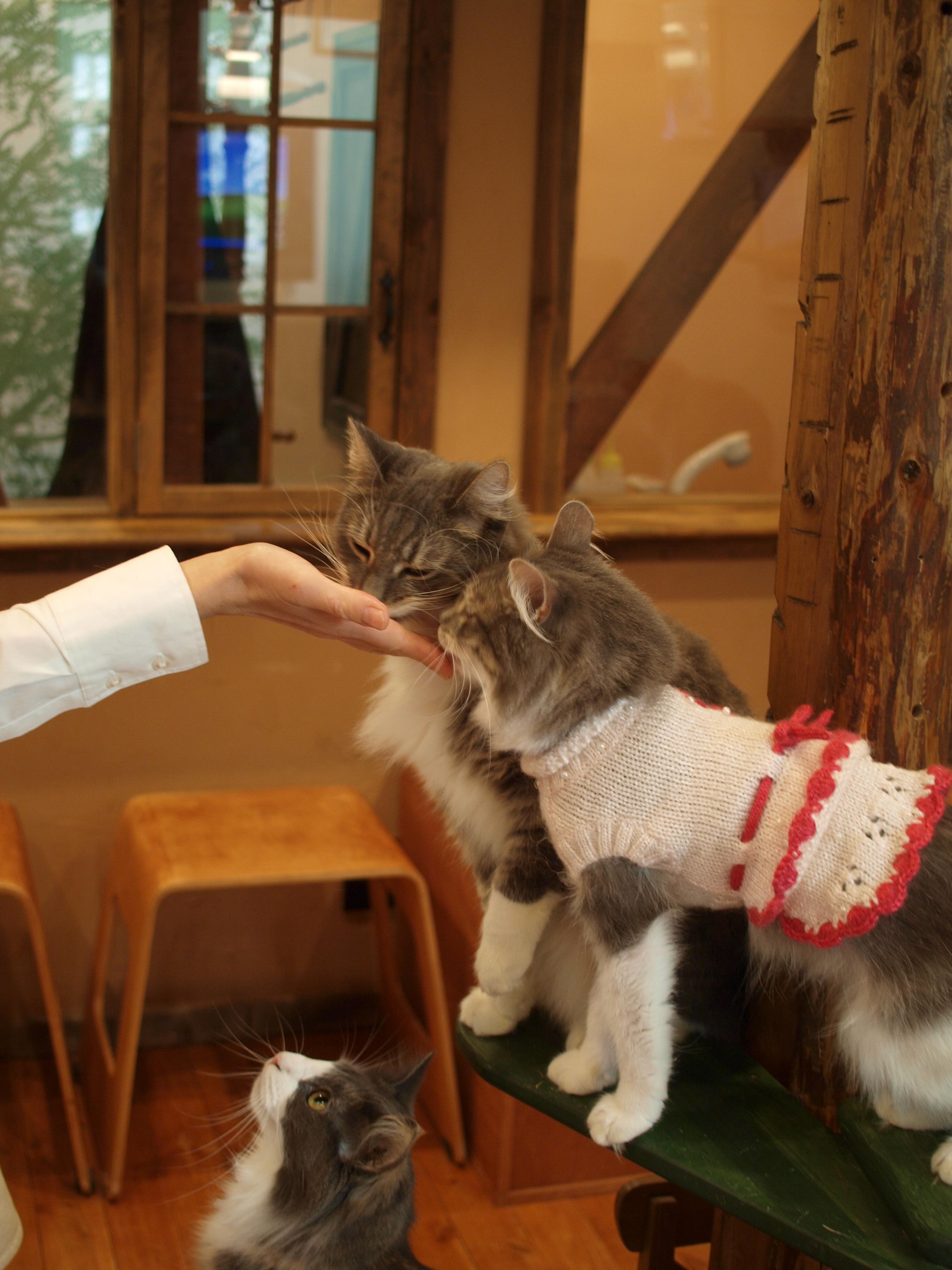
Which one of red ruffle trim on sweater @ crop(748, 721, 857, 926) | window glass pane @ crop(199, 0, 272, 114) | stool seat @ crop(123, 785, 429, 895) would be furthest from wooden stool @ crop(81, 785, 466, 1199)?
window glass pane @ crop(199, 0, 272, 114)

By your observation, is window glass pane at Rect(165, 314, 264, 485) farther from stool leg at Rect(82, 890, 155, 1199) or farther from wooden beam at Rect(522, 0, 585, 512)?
stool leg at Rect(82, 890, 155, 1199)

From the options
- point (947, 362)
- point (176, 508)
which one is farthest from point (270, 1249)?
point (176, 508)

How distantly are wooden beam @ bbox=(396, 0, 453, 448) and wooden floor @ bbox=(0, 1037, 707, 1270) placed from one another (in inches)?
57.3

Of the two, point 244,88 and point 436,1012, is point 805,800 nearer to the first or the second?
point 436,1012

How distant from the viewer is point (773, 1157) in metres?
1.17

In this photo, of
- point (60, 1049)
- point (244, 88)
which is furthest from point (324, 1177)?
point (244, 88)

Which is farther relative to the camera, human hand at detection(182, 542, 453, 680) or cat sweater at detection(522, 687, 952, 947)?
human hand at detection(182, 542, 453, 680)

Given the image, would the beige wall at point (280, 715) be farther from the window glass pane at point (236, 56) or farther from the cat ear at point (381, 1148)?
the cat ear at point (381, 1148)

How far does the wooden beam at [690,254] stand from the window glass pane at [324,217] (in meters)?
0.62

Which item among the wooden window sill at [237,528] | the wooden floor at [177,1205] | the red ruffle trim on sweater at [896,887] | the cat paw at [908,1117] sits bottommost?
the wooden floor at [177,1205]

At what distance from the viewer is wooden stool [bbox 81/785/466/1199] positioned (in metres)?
2.17

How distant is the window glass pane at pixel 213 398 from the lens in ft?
8.23

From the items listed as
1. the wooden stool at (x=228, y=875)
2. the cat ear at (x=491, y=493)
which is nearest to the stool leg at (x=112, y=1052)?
the wooden stool at (x=228, y=875)

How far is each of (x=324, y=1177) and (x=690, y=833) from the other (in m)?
0.72
